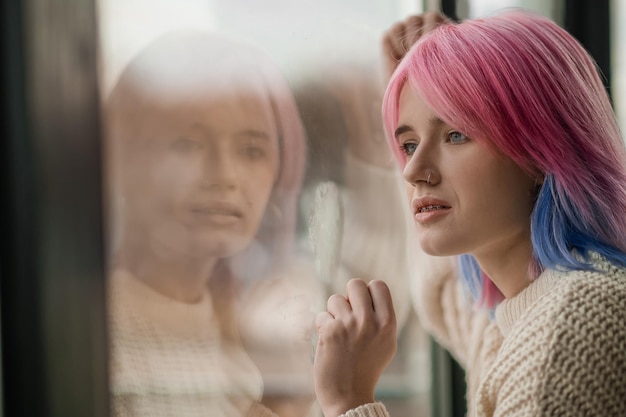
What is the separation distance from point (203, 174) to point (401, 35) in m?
0.43

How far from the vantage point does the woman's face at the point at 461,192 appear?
1.01 m

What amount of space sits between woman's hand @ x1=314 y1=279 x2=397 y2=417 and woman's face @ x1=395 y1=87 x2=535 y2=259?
11 centimetres

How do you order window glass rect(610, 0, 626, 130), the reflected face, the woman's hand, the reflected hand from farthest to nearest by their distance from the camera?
window glass rect(610, 0, 626, 130)
the reflected hand
the reflected face
the woman's hand

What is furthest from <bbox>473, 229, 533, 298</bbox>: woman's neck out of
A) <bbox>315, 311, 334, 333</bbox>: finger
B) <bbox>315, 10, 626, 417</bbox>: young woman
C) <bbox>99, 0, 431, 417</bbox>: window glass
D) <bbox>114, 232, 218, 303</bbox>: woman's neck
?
<bbox>114, 232, 218, 303</bbox>: woman's neck

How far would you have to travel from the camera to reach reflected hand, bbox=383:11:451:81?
1.33 metres

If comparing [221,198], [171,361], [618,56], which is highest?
[618,56]

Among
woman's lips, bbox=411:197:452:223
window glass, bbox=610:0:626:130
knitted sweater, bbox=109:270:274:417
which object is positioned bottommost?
knitted sweater, bbox=109:270:274:417

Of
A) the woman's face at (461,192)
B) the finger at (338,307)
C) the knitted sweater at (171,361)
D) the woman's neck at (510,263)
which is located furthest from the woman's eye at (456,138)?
the knitted sweater at (171,361)

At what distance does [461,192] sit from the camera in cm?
101

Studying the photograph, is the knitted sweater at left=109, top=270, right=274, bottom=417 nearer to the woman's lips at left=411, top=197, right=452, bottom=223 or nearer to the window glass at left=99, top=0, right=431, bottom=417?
the window glass at left=99, top=0, right=431, bottom=417

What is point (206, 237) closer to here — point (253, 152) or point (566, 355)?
point (253, 152)

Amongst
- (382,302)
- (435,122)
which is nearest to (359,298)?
(382,302)

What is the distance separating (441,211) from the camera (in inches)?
40.3

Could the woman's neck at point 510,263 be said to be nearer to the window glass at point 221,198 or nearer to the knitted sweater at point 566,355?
the knitted sweater at point 566,355
